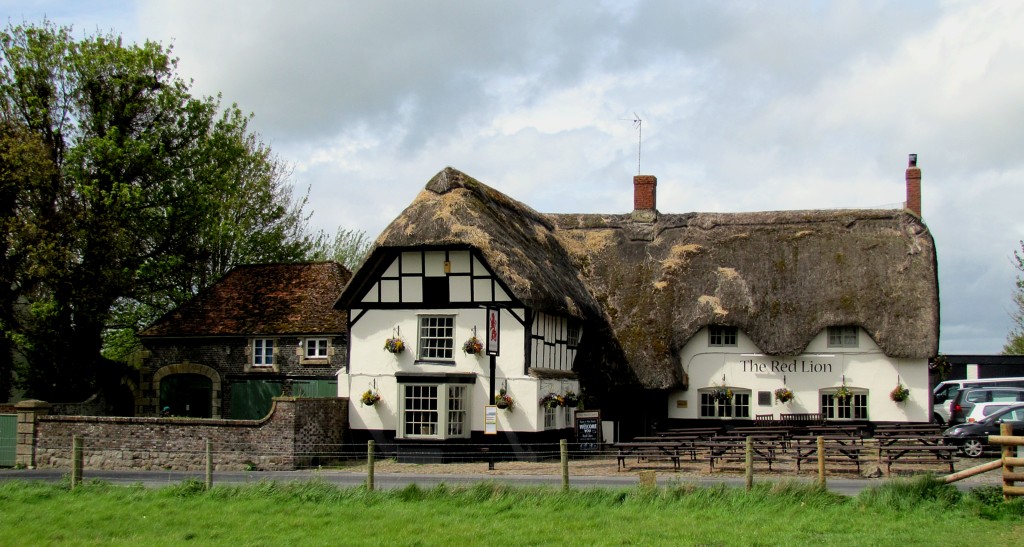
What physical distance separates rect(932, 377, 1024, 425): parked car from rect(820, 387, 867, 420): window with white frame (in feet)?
7.16

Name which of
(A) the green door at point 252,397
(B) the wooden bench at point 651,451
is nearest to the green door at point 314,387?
(A) the green door at point 252,397

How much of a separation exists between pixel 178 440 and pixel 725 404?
1609 centimetres

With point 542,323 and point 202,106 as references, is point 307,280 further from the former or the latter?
point 542,323

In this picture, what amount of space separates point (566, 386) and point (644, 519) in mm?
14748

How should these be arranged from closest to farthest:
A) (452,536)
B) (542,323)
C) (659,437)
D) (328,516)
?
1. (452,536)
2. (328,516)
3. (659,437)
4. (542,323)

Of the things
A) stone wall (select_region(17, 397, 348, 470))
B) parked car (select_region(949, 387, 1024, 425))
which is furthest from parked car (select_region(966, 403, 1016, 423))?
stone wall (select_region(17, 397, 348, 470))

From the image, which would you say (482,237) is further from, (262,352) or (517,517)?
(517,517)

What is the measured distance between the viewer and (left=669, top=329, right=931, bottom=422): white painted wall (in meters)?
30.7

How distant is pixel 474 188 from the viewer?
2920cm

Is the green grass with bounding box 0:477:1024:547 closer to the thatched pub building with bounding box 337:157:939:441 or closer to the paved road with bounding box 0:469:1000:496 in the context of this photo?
the paved road with bounding box 0:469:1000:496

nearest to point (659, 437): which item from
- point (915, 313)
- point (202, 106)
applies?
point (915, 313)

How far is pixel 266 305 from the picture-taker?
3306 centimetres

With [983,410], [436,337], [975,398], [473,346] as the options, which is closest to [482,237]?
[473,346]

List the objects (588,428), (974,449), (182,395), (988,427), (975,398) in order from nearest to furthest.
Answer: (974,449), (988,427), (588,428), (975,398), (182,395)
